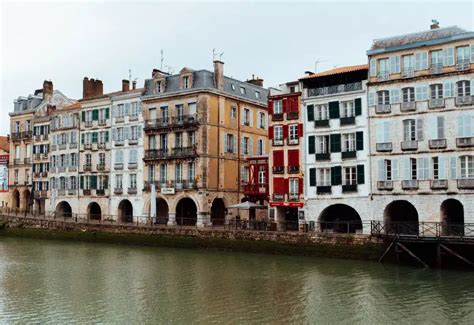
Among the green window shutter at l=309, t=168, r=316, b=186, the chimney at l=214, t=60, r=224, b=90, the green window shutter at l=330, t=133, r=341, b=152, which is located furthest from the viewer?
the chimney at l=214, t=60, r=224, b=90

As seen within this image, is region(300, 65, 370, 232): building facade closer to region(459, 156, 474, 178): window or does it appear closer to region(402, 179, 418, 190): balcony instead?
region(402, 179, 418, 190): balcony

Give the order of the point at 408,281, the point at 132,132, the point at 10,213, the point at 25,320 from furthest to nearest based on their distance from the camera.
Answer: the point at 10,213, the point at 132,132, the point at 408,281, the point at 25,320

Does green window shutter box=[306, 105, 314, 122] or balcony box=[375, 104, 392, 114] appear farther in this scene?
green window shutter box=[306, 105, 314, 122]

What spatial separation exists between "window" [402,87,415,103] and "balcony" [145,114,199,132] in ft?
66.6

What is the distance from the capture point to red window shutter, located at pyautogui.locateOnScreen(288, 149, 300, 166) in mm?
49281

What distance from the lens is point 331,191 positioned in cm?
4725

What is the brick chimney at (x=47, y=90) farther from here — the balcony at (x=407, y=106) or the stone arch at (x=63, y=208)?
the balcony at (x=407, y=106)

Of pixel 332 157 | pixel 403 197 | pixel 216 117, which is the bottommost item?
pixel 403 197

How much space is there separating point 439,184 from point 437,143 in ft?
9.22

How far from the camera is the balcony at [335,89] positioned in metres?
46.6

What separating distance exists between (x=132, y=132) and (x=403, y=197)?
30.1m

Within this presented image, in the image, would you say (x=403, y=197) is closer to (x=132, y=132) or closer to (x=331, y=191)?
(x=331, y=191)

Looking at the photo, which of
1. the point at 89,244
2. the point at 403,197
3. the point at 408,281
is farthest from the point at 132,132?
the point at 408,281

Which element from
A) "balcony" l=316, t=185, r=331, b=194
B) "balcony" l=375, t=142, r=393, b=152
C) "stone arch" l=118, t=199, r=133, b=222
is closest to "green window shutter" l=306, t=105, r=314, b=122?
"balcony" l=316, t=185, r=331, b=194
